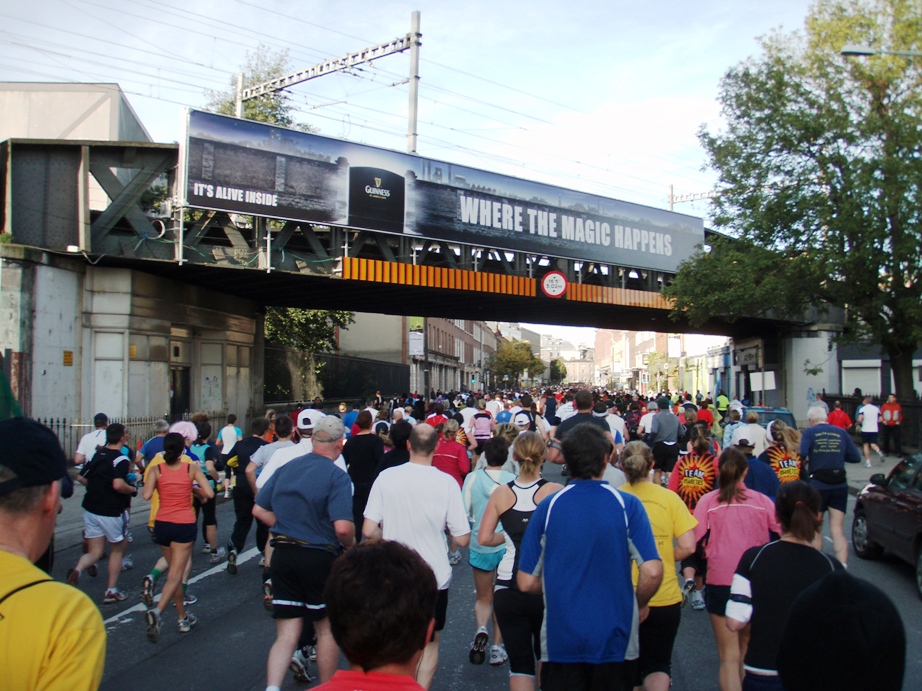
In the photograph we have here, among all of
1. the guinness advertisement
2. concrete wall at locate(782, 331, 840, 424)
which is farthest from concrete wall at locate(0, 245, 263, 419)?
concrete wall at locate(782, 331, 840, 424)

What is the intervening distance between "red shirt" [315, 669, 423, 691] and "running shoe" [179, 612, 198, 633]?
5.47 m

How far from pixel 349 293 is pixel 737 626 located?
2086 centimetres

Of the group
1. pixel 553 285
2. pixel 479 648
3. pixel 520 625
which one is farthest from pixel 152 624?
pixel 553 285

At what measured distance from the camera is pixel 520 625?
4312 mm

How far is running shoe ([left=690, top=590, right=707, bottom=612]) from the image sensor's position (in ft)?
24.5

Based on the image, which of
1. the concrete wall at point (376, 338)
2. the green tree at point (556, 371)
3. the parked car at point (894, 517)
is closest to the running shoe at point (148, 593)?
the parked car at point (894, 517)

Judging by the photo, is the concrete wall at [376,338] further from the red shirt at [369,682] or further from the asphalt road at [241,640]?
the red shirt at [369,682]

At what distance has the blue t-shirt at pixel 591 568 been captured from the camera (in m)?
3.29

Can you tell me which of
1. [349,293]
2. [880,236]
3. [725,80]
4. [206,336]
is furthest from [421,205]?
[880,236]

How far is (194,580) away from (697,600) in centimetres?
540

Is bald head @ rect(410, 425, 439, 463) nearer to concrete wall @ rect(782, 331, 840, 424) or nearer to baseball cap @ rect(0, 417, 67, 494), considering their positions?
baseball cap @ rect(0, 417, 67, 494)

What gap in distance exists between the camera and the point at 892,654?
170cm

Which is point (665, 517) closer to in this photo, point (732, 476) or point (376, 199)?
point (732, 476)

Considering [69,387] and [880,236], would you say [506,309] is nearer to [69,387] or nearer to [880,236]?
[880,236]
